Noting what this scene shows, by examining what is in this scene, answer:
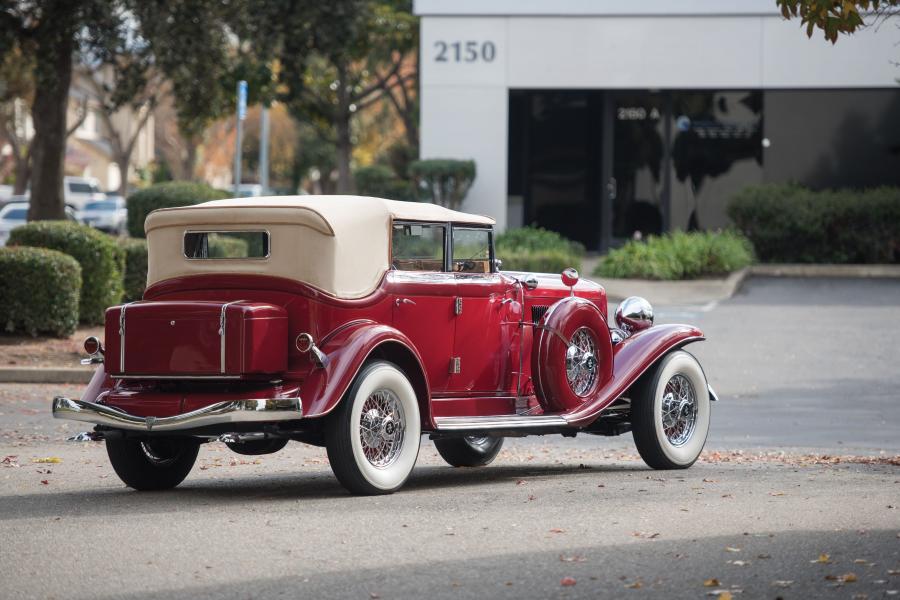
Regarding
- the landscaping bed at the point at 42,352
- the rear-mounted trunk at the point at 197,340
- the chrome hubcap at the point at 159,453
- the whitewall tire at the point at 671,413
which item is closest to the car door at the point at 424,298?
the rear-mounted trunk at the point at 197,340

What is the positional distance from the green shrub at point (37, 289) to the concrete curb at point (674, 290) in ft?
29.4

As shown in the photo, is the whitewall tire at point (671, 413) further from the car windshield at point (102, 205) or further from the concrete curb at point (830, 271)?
the car windshield at point (102, 205)

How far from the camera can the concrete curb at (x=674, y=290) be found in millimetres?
22730

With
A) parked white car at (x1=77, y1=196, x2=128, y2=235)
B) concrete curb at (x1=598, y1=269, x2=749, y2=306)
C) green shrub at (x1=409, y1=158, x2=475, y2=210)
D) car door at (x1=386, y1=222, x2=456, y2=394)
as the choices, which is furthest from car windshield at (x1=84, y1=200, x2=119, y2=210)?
car door at (x1=386, y1=222, x2=456, y2=394)

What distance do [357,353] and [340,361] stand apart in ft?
0.36

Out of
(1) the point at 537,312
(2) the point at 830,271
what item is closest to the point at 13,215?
(2) the point at 830,271

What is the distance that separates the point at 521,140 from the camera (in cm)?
3183

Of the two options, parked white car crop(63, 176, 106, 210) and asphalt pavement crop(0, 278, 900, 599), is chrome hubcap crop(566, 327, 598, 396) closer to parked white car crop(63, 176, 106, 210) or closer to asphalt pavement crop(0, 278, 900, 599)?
asphalt pavement crop(0, 278, 900, 599)

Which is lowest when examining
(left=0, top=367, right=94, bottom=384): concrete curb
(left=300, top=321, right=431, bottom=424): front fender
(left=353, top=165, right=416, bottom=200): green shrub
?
(left=0, top=367, right=94, bottom=384): concrete curb

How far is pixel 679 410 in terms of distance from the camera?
400 inches

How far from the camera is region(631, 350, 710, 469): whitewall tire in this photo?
32.3ft

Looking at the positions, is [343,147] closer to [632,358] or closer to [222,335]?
[632,358]

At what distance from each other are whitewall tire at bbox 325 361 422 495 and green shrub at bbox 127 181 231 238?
1388 cm

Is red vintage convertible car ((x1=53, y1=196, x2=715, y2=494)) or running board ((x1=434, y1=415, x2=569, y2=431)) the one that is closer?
red vintage convertible car ((x1=53, y1=196, x2=715, y2=494))
